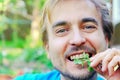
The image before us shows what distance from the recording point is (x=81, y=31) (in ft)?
4.52

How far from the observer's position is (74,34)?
1.36m

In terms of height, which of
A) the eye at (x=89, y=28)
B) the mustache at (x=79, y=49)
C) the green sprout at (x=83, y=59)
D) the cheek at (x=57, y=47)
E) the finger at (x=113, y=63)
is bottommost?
the finger at (x=113, y=63)

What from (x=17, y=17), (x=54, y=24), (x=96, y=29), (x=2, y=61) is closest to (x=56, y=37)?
(x=54, y=24)

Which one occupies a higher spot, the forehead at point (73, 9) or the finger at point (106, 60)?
the forehead at point (73, 9)

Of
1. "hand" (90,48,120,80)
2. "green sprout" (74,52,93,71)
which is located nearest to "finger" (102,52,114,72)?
"hand" (90,48,120,80)

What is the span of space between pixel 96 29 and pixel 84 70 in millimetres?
184

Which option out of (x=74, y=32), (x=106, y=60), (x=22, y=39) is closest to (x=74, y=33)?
(x=74, y=32)

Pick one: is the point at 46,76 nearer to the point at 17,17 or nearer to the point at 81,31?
the point at 81,31

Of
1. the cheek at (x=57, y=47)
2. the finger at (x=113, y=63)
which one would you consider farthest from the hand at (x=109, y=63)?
the cheek at (x=57, y=47)

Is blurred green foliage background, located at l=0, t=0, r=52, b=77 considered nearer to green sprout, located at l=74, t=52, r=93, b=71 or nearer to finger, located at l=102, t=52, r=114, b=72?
green sprout, located at l=74, t=52, r=93, b=71

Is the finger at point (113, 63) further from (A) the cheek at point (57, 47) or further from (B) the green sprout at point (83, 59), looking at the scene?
(A) the cheek at point (57, 47)

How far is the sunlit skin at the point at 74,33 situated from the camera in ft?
4.45

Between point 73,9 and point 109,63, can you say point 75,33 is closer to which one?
point 73,9

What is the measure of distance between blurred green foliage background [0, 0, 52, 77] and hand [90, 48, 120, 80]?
11.5 feet
